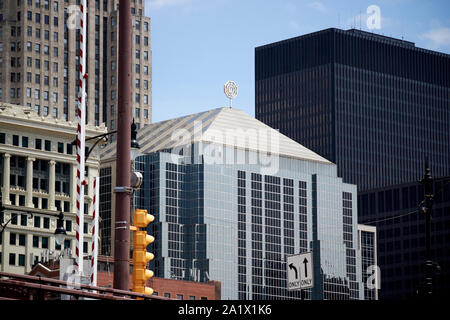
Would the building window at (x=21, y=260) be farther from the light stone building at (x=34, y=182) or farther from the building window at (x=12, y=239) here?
the building window at (x=12, y=239)

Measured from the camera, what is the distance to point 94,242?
31.5 metres

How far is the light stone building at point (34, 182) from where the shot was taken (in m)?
182

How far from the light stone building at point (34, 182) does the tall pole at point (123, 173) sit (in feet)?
494

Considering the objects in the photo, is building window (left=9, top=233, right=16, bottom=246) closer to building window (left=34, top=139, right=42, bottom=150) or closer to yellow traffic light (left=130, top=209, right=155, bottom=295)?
building window (left=34, top=139, right=42, bottom=150)

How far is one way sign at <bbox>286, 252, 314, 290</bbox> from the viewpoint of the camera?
3259 centimetres

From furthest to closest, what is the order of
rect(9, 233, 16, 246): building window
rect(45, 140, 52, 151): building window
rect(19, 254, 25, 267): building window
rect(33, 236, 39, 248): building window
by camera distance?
rect(45, 140, 52, 151): building window < rect(33, 236, 39, 248): building window < rect(9, 233, 16, 246): building window < rect(19, 254, 25, 267): building window

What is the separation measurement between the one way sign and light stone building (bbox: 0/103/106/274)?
148 metres

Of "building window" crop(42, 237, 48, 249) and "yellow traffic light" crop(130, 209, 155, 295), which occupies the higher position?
"building window" crop(42, 237, 48, 249)

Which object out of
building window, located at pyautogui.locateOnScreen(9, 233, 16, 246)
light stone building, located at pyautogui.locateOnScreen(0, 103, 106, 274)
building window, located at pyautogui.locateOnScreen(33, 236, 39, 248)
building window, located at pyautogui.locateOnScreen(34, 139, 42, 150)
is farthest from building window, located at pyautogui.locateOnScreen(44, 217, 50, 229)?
building window, located at pyautogui.locateOnScreen(34, 139, 42, 150)

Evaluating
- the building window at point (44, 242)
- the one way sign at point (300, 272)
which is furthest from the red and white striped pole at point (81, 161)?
the building window at point (44, 242)

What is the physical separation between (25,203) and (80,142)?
158 metres
